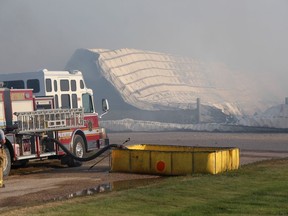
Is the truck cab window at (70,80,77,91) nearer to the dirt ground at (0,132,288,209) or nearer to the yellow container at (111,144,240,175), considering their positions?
the dirt ground at (0,132,288,209)

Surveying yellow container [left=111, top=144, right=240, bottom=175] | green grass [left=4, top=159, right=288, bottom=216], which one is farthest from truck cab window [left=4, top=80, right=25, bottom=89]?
green grass [left=4, top=159, right=288, bottom=216]

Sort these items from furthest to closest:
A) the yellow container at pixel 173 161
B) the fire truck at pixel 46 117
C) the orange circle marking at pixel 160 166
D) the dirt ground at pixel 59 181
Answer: the fire truck at pixel 46 117, the orange circle marking at pixel 160 166, the yellow container at pixel 173 161, the dirt ground at pixel 59 181

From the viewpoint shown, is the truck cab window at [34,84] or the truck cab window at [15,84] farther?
the truck cab window at [15,84]

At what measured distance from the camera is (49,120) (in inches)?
832

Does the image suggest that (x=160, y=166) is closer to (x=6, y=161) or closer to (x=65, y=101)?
(x=6, y=161)

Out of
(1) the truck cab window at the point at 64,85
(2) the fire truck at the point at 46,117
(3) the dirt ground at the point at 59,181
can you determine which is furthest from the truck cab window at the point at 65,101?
(3) the dirt ground at the point at 59,181

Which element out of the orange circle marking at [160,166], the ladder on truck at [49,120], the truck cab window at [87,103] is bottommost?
the orange circle marking at [160,166]

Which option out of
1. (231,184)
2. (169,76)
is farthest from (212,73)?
(231,184)

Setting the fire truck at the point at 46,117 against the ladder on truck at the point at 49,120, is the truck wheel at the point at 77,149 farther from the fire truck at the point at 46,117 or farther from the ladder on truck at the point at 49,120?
the ladder on truck at the point at 49,120

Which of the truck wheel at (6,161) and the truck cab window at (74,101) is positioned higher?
the truck cab window at (74,101)

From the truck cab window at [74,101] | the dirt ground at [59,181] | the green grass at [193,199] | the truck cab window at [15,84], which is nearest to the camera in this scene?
the green grass at [193,199]

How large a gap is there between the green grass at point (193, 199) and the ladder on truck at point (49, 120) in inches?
215

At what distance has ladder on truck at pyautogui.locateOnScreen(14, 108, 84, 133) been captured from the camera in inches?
792

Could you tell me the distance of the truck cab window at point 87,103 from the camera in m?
25.0
